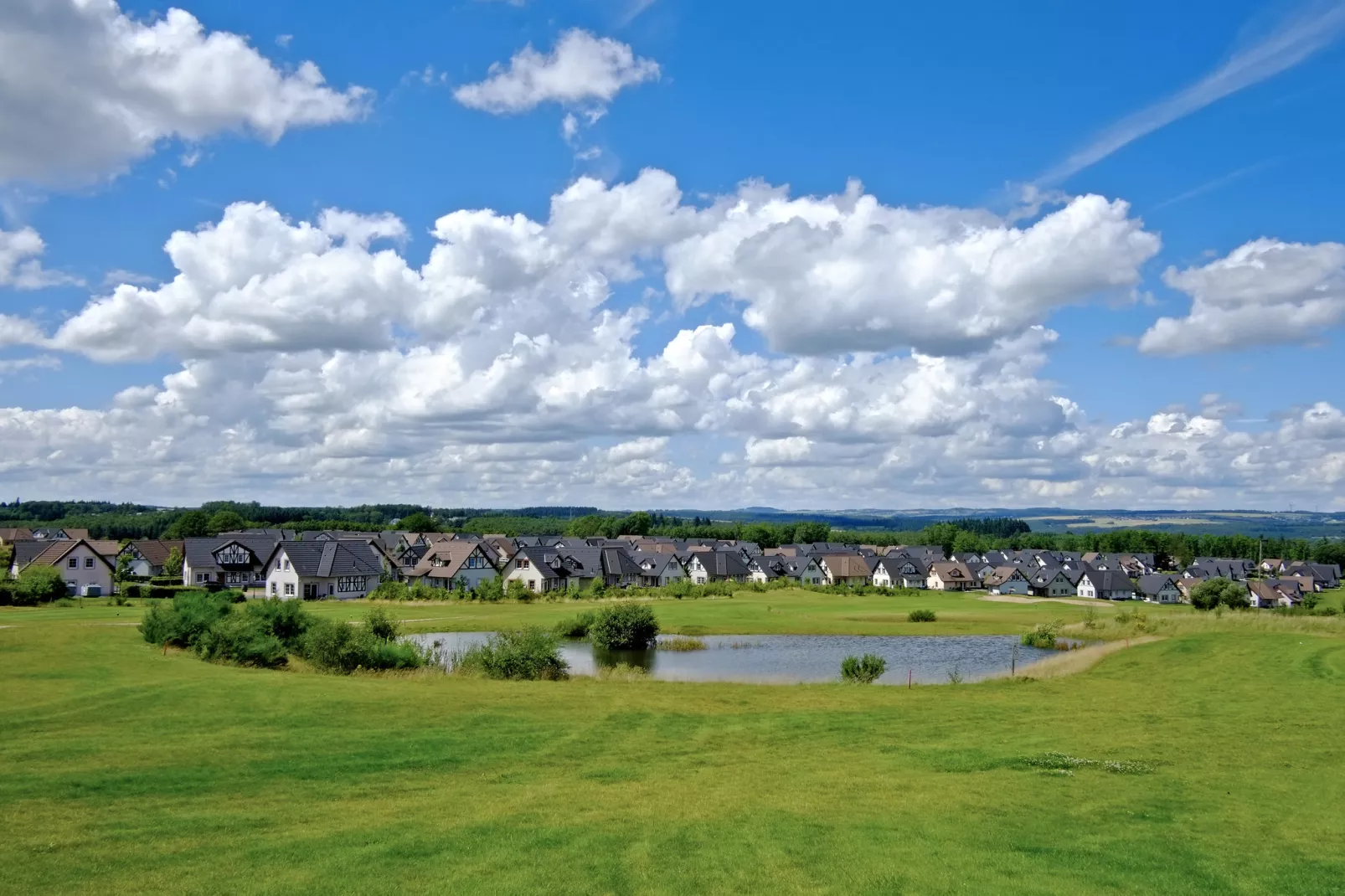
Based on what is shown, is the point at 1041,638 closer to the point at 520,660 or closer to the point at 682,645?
the point at 682,645

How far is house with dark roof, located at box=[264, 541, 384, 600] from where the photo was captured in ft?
277

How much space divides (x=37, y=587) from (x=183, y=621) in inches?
1607

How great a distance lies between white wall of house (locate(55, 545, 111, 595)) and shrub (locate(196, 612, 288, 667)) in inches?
2266

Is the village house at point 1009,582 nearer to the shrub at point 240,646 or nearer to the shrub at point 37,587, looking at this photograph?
the shrub at point 37,587

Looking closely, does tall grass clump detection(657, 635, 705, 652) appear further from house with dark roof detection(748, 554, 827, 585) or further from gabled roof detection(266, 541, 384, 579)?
house with dark roof detection(748, 554, 827, 585)

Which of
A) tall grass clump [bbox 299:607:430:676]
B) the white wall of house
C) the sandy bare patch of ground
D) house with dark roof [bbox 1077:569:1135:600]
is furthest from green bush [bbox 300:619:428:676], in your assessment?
house with dark roof [bbox 1077:569:1135:600]

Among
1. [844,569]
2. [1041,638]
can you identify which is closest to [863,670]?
[1041,638]

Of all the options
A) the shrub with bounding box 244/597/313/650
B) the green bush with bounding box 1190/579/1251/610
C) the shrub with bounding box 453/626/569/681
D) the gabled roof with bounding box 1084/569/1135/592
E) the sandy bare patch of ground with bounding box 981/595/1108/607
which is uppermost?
the shrub with bounding box 244/597/313/650

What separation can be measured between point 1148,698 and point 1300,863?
18.7m

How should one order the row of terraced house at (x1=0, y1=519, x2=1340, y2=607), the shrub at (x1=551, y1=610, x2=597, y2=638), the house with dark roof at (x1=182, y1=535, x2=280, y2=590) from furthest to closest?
1. the house with dark roof at (x1=182, y1=535, x2=280, y2=590)
2. the row of terraced house at (x1=0, y1=519, x2=1340, y2=607)
3. the shrub at (x1=551, y1=610, x2=597, y2=638)

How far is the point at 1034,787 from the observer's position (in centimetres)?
1691

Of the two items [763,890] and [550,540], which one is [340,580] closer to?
[550,540]

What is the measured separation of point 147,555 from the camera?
10638 cm

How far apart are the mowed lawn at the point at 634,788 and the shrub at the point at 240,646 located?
3652 millimetres
